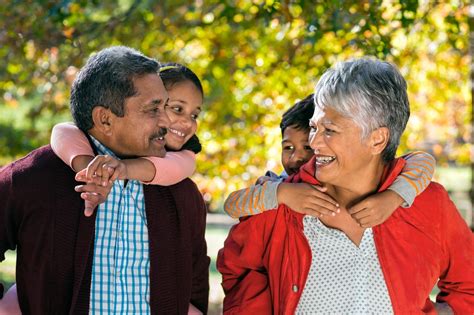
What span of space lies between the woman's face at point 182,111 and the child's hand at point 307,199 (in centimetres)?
61

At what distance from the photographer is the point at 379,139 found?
10.2 ft

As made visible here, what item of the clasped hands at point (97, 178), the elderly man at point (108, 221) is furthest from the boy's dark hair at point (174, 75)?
the clasped hands at point (97, 178)

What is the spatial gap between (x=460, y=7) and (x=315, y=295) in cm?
435

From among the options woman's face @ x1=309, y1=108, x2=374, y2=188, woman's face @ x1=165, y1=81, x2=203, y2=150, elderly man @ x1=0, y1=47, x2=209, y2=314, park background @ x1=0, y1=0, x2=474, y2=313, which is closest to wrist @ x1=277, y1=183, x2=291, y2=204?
woman's face @ x1=309, y1=108, x2=374, y2=188

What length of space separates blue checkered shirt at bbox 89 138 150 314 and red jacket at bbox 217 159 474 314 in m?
0.39

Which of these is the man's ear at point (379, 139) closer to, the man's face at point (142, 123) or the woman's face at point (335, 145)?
the woman's face at point (335, 145)

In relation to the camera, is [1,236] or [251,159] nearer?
[1,236]

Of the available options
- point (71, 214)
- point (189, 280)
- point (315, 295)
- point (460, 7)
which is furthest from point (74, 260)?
point (460, 7)

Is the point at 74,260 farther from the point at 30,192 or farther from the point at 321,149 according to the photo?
the point at 321,149

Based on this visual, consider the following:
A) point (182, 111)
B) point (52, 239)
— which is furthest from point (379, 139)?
point (52, 239)

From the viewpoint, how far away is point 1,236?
9.75 feet

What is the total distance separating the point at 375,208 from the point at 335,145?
0.28 meters

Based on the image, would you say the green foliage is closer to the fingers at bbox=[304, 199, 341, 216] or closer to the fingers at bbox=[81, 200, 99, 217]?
the fingers at bbox=[304, 199, 341, 216]

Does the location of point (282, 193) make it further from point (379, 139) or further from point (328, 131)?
point (379, 139)
